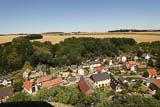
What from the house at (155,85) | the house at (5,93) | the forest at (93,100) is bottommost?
the house at (5,93)

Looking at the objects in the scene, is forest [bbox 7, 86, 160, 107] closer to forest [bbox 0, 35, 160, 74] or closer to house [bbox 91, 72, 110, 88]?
house [bbox 91, 72, 110, 88]

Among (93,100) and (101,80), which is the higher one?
(93,100)

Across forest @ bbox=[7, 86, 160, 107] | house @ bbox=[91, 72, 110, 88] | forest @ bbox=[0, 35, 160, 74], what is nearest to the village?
house @ bbox=[91, 72, 110, 88]

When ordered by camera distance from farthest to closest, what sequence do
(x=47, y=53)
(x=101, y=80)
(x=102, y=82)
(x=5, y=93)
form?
1. (x=47, y=53)
2. (x=102, y=82)
3. (x=101, y=80)
4. (x=5, y=93)

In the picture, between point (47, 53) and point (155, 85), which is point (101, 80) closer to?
point (155, 85)

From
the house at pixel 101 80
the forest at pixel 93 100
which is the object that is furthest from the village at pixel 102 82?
the forest at pixel 93 100

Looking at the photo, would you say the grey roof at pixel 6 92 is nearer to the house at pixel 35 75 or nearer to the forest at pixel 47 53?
the house at pixel 35 75

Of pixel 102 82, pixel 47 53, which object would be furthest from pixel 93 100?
pixel 47 53

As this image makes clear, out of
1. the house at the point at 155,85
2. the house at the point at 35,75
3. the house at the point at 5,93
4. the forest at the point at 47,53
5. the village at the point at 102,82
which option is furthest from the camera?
the forest at the point at 47,53

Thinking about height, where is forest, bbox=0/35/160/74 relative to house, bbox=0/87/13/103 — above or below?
above

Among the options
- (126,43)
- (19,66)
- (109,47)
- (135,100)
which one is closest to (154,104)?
(135,100)

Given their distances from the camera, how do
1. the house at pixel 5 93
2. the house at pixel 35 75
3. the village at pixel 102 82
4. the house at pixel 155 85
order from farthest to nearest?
the house at pixel 35 75, the village at pixel 102 82, the house at pixel 155 85, the house at pixel 5 93
